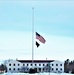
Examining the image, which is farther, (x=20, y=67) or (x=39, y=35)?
(x=20, y=67)

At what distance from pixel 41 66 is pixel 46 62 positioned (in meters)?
3.82

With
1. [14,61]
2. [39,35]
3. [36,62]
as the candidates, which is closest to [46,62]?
[36,62]

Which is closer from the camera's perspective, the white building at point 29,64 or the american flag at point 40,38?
the american flag at point 40,38

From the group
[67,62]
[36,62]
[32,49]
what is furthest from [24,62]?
[32,49]

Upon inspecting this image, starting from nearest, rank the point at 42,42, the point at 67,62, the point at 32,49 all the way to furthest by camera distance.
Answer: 1. the point at 42,42
2. the point at 32,49
3. the point at 67,62

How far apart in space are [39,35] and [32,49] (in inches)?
312

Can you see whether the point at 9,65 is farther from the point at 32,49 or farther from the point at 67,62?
the point at 32,49

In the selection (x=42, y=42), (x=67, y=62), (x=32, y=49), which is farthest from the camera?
(x=67, y=62)

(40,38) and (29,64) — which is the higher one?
(29,64)

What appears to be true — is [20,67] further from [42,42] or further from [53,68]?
[42,42]

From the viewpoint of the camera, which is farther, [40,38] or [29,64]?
[29,64]

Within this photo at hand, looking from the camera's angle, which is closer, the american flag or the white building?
the american flag

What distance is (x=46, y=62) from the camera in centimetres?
10206

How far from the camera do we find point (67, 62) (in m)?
117
